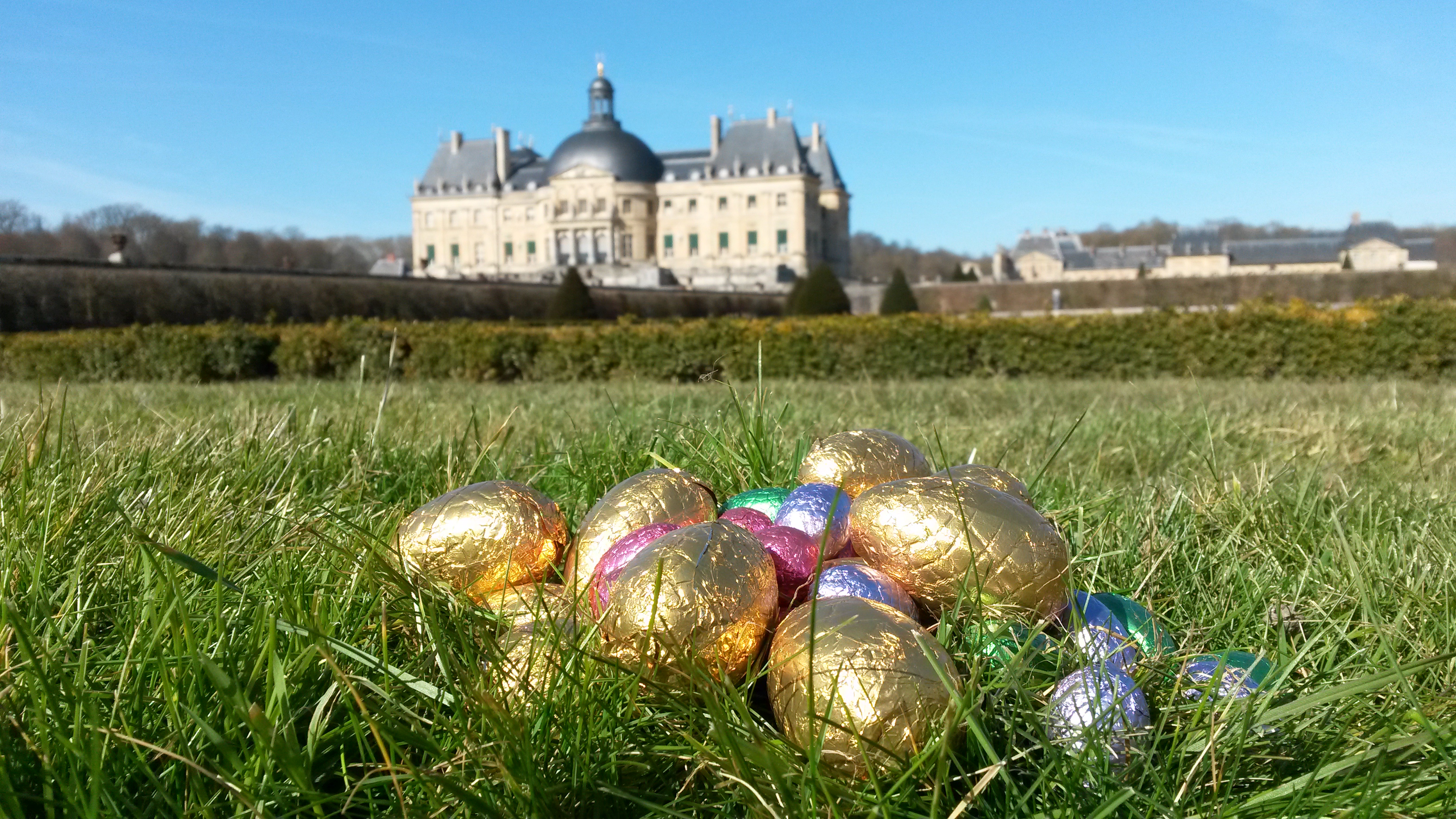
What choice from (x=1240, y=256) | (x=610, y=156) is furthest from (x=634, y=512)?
(x=1240, y=256)

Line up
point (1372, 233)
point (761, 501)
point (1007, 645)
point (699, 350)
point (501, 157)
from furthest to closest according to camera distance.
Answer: point (501, 157) < point (1372, 233) < point (699, 350) < point (761, 501) < point (1007, 645)

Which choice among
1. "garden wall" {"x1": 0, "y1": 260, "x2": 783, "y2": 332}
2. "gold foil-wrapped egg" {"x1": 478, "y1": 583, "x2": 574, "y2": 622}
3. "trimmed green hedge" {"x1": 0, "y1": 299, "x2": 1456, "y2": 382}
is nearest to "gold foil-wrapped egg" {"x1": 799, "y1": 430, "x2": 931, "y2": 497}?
"gold foil-wrapped egg" {"x1": 478, "y1": 583, "x2": 574, "y2": 622}

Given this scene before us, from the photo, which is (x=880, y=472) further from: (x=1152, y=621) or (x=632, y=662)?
(x=632, y=662)

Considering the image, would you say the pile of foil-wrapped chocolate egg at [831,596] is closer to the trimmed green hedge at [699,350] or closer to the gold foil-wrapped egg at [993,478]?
the gold foil-wrapped egg at [993,478]

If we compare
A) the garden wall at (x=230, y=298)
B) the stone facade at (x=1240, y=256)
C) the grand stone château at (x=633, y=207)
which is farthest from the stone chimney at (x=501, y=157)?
the garden wall at (x=230, y=298)

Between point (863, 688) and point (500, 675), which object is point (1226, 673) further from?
point (500, 675)

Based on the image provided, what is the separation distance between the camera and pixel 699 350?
11.5 metres

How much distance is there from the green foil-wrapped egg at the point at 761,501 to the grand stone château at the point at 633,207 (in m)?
60.8

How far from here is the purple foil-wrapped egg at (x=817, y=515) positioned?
5.21ft

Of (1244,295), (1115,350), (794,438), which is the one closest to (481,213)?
(1244,295)

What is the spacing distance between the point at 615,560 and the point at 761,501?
1.32 feet

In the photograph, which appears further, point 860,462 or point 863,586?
point 860,462

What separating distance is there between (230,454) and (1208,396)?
22.5 feet

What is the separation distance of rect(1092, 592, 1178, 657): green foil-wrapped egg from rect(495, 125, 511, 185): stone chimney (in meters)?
77.4
